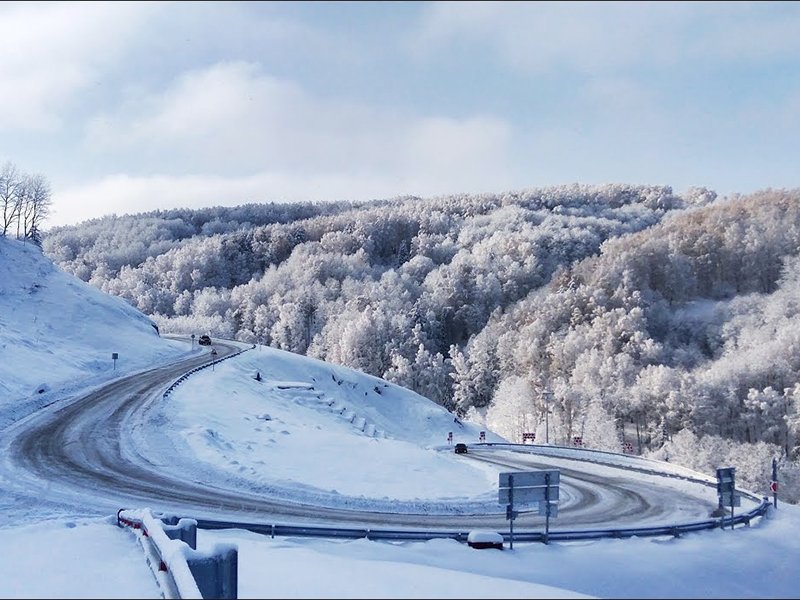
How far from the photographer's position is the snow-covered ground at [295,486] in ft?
33.1

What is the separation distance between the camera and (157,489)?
870 inches

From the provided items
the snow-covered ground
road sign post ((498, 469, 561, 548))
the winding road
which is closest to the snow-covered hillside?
the snow-covered ground

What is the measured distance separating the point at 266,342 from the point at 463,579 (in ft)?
425

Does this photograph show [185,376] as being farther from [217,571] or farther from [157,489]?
[217,571]

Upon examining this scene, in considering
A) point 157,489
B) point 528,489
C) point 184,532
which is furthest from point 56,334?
point 528,489

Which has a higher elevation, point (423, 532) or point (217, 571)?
point (217, 571)

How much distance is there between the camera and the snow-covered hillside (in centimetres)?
3834

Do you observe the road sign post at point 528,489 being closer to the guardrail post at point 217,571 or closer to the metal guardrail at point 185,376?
the guardrail post at point 217,571

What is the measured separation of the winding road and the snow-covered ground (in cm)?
59

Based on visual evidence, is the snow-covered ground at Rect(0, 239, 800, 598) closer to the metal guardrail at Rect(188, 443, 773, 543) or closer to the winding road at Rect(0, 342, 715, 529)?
the metal guardrail at Rect(188, 443, 773, 543)

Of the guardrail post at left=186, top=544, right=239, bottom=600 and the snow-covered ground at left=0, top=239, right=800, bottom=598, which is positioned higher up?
the guardrail post at left=186, top=544, right=239, bottom=600

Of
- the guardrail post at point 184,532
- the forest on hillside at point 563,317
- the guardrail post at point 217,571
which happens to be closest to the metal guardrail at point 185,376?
the guardrail post at point 184,532

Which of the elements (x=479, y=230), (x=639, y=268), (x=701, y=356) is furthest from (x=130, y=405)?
(x=479, y=230)

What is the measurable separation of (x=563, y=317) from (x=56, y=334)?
9145 centimetres
